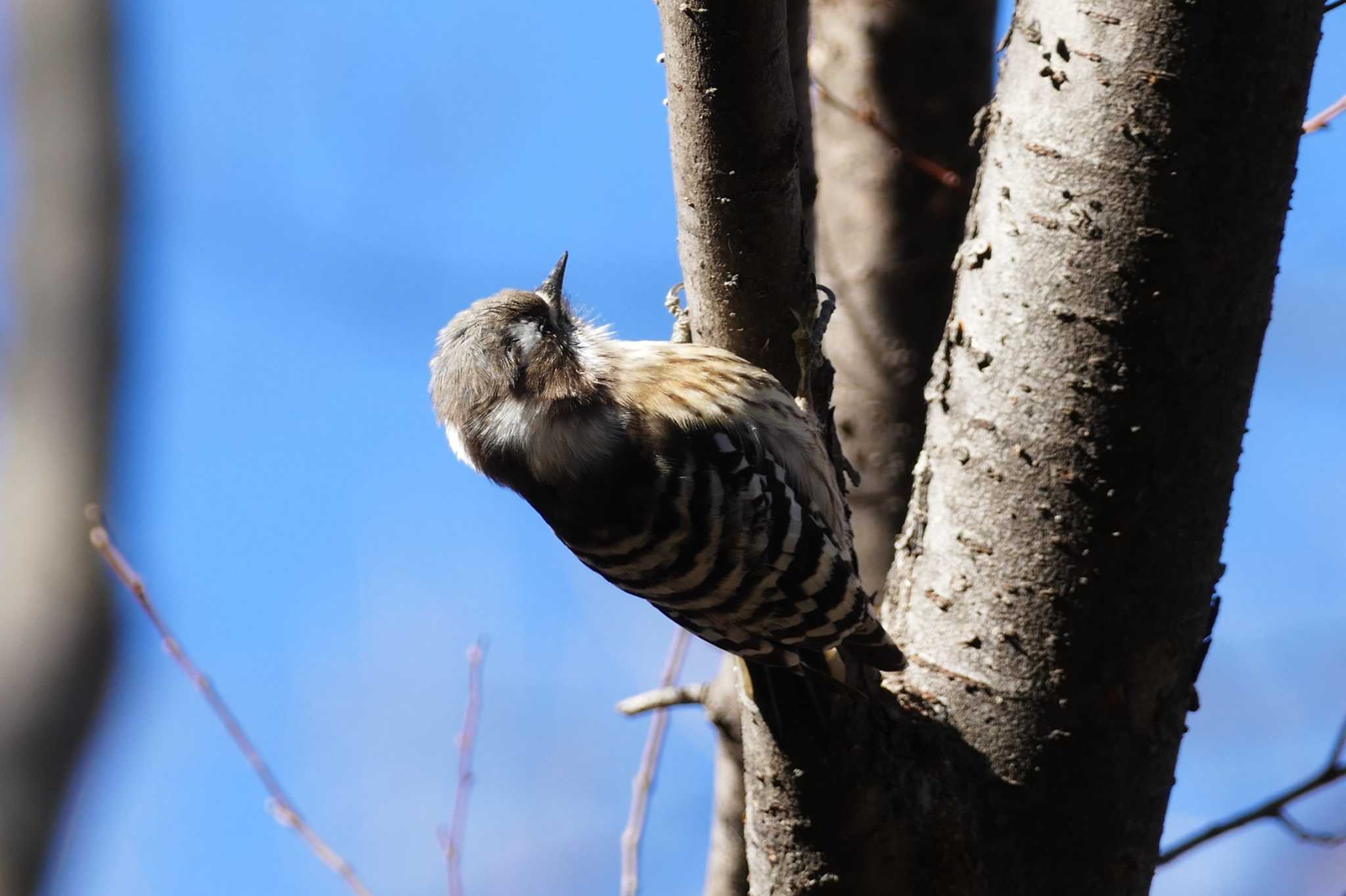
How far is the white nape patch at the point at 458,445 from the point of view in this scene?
3984 mm

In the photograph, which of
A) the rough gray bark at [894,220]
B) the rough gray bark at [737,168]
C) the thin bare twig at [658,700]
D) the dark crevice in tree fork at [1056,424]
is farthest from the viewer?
the rough gray bark at [894,220]

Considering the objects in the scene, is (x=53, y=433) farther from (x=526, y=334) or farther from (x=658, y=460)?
(x=658, y=460)

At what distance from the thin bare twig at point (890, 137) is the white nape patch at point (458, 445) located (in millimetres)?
1781

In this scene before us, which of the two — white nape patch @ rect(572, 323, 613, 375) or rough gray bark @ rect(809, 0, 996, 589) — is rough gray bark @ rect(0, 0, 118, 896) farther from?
rough gray bark @ rect(809, 0, 996, 589)

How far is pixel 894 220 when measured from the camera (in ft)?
14.5

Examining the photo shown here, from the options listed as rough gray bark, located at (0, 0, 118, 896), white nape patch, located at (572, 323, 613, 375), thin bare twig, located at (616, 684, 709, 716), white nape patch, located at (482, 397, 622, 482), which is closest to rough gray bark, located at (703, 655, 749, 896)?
thin bare twig, located at (616, 684, 709, 716)

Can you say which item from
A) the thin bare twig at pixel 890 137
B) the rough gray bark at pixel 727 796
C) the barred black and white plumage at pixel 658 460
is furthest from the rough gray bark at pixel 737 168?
the thin bare twig at pixel 890 137

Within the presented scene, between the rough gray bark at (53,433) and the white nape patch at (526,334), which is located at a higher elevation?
the white nape patch at (526,334)

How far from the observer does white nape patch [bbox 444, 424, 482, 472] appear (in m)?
3.98

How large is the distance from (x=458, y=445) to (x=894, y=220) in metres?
1.78

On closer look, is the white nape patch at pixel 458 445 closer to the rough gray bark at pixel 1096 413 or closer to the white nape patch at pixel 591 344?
the white nape patch at pixel 591 344

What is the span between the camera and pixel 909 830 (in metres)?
2.79

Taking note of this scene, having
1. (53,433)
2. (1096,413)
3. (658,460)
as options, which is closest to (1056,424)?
(1096,413)

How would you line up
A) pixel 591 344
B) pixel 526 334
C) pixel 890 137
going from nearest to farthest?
1. pixel 526 334
2. pixel 591 344
3. pixel 890 137
